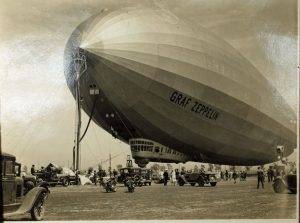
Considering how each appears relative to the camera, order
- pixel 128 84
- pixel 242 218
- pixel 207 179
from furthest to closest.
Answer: pixel 207 179 < pixel 128 84 < pixel 242 218

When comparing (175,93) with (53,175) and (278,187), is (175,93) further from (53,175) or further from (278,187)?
(53,175)

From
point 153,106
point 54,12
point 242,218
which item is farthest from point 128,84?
point 242,218

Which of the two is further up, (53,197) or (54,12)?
(54,12)

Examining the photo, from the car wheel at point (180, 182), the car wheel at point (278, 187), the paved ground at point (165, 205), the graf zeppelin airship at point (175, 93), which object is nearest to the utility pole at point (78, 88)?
the graf zeppelin airship at point (175, 93)

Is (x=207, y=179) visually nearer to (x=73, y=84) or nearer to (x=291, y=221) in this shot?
(x=291, y=221)

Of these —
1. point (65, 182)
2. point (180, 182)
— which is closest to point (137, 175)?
point (180, 182)

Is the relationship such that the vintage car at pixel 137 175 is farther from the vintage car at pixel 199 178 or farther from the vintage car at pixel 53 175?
the vintage car at pixel 53 175

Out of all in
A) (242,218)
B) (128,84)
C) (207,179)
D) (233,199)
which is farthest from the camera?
(207,179)
